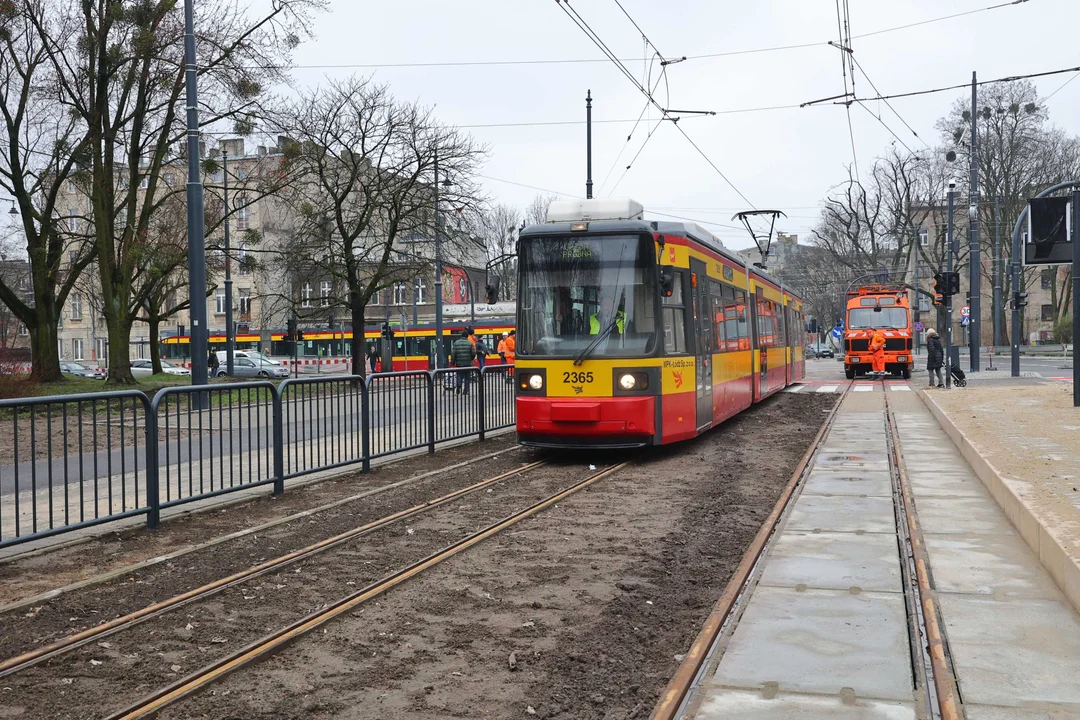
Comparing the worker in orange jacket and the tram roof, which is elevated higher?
the tram roof

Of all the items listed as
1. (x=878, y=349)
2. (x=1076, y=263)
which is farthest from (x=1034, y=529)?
(x=878, y=349)

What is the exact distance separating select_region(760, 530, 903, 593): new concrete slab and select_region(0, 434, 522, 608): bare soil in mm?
3550

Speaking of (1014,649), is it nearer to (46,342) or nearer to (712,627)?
(712,627)

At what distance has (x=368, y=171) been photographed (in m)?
32.4

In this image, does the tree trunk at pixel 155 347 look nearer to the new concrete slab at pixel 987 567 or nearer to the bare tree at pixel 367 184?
the bare tree at pixel 367 184

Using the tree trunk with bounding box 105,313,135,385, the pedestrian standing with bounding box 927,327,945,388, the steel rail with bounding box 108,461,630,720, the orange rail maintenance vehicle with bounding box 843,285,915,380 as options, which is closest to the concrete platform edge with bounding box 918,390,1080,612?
the steel rail with bounding box 108,461,630,720

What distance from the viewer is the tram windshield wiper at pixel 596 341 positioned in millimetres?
12555

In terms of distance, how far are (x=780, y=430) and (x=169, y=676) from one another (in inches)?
537

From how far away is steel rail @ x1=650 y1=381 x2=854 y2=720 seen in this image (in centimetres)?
434

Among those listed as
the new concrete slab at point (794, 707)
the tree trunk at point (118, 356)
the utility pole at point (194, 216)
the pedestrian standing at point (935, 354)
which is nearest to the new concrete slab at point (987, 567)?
the new concrete slab at point (794, 707)

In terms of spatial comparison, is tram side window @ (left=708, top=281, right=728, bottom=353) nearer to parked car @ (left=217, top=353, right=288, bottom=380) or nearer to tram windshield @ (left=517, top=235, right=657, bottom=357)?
tram windshield @ (left=517, top=235, right=657, bottom=357)

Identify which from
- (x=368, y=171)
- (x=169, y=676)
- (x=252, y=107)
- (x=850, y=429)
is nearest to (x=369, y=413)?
(x=169, y=676)

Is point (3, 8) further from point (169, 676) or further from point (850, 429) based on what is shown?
point (169, 676)

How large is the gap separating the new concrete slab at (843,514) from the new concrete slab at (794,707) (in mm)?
4042
